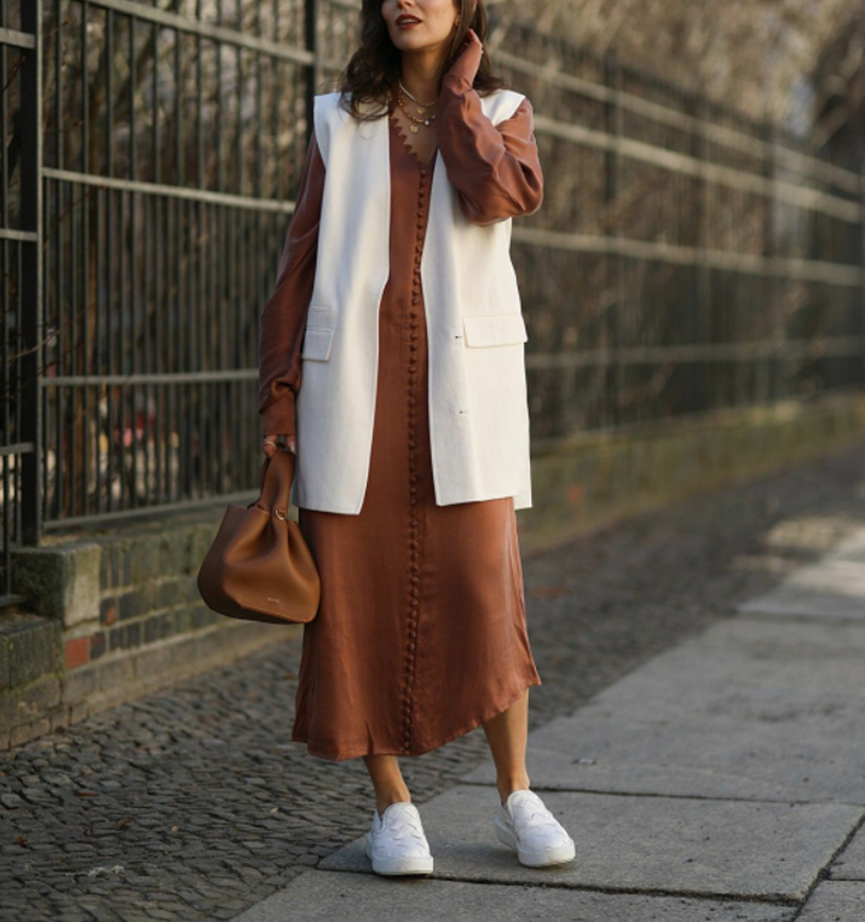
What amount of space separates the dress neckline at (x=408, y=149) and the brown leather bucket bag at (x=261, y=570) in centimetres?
77

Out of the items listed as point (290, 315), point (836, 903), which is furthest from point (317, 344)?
point (836, 903)

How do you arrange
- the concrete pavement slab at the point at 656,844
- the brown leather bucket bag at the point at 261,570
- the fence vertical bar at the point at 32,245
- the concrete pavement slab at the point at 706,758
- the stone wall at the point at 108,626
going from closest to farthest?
the brown leather bucket bag at the point at 261,570 → the concrete pavement slab at the point at 656,844 → the concrete pavement slab at the point at 706,758 → the stone wall at the point at 108,626 → the fence vertical bar at the point at 32,245

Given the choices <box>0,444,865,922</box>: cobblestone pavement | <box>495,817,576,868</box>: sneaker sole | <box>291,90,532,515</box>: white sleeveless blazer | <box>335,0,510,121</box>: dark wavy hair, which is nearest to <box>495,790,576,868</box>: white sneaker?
<box>495,817,576,868</box>: sneaker sole

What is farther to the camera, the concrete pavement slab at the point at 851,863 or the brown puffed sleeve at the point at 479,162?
the concrete pavement slab at the point at 851,863

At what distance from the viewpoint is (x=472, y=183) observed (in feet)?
12.3

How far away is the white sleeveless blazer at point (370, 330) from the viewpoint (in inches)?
151

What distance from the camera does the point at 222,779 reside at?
4.75 metres

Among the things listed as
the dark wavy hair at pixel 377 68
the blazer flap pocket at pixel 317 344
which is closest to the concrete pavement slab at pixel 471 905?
the blazer flap pocket at pixel 317 344

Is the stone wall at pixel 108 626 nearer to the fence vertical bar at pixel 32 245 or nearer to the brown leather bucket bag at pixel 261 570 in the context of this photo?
the fence vertical bar at pixel 32 245

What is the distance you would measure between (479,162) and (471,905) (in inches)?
58.9

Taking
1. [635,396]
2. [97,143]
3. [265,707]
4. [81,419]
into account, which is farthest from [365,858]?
[635,396]

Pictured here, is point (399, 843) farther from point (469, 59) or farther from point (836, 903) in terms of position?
point (469, 59)

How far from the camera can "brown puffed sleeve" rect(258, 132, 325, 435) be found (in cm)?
387

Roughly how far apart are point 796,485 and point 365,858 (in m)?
9.10
